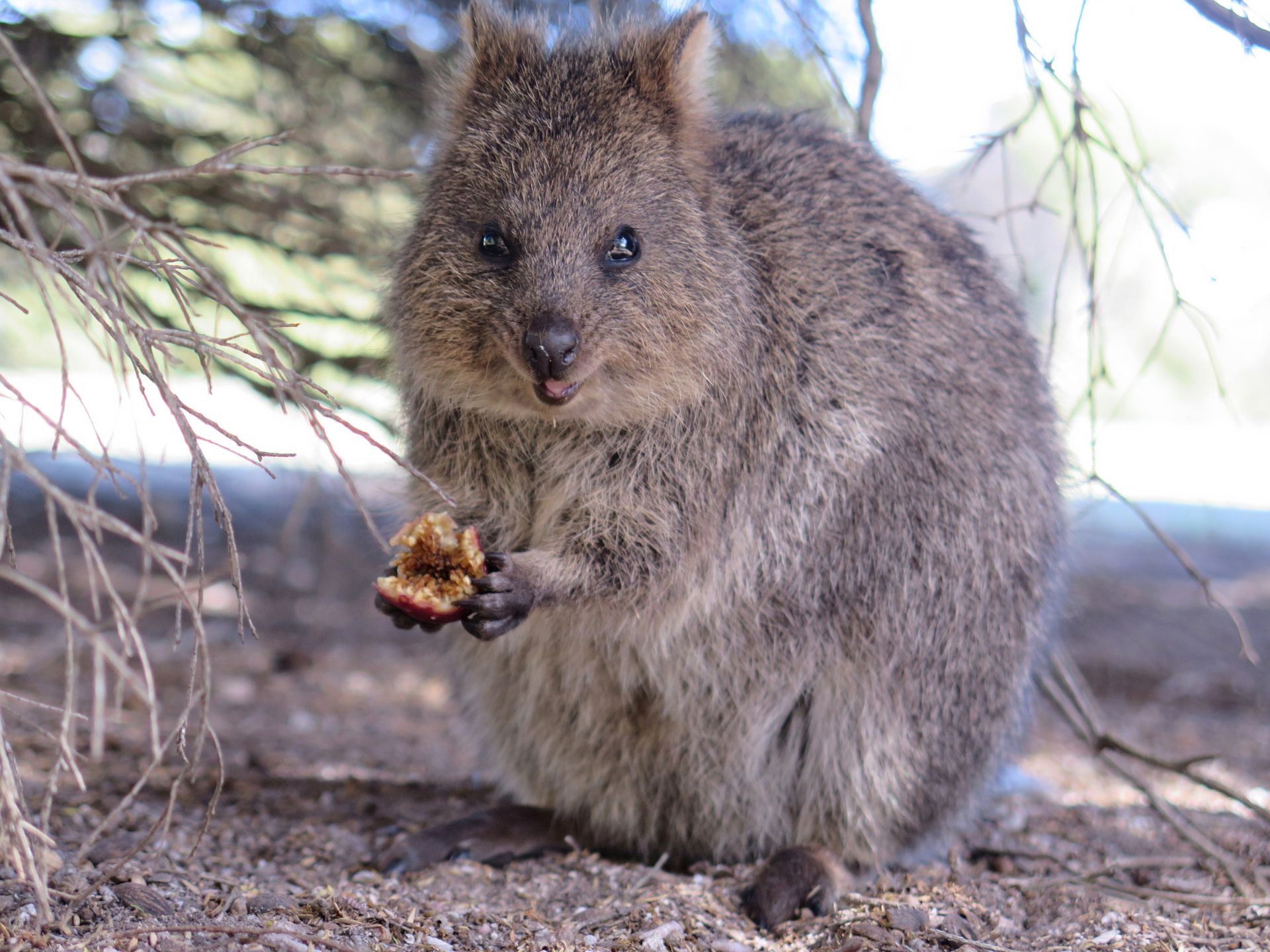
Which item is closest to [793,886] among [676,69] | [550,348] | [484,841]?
[484,841]

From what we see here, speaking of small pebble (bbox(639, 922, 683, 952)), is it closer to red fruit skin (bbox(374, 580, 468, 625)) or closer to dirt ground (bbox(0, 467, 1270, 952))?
dirt ground (bbox(0, 467, 1270, 952))

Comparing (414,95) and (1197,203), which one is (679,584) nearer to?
(1197,203)

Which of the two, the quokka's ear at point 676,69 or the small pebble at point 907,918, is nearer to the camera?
the small pebble at point 907,918

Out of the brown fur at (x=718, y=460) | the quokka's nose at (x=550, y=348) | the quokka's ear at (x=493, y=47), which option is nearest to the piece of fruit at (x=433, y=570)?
the brown fur at (x=718, y=460)

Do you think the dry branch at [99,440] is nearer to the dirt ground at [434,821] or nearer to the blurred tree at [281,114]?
the dirt ground at [434,821]

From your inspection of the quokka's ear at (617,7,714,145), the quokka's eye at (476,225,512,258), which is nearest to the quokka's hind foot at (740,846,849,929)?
the quokka's eye at (476,225,512,258)

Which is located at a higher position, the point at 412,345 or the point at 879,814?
the point at 412,345

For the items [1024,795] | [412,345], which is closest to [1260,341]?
[1024,795]
